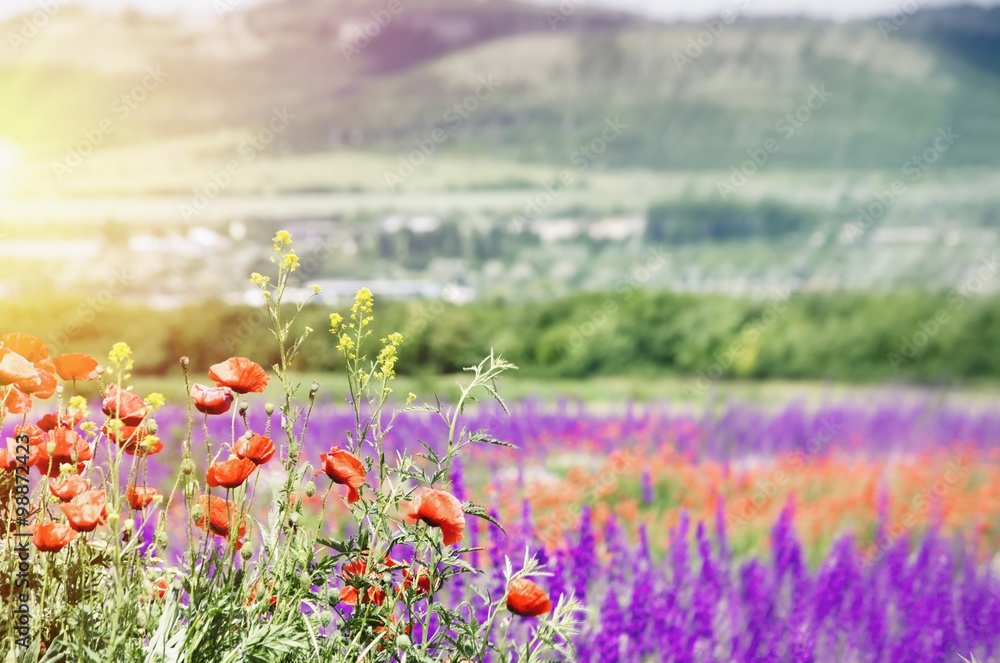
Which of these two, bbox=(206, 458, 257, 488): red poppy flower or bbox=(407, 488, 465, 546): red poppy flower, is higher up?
bbox=(206, 458, 257, 488): red poppy flower

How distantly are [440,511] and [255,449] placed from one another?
34 cm

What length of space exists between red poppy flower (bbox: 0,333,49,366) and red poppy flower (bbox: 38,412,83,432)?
0.11 m

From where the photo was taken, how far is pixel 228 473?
1.64m

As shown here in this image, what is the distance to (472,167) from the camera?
1620cm
